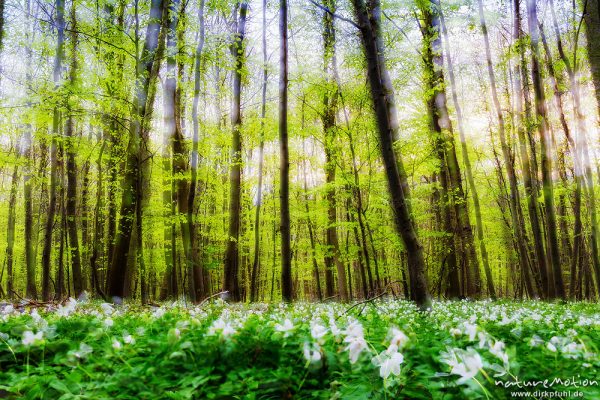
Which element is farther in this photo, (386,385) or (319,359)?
(319,359)

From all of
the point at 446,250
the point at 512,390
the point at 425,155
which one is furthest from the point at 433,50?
the point at 512,390

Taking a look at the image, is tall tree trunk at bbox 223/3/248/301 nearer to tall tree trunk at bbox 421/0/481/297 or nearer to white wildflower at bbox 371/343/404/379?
tall tree trunk at bbox 421/0/481/297

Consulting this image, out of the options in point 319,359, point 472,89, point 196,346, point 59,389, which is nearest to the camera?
point 59,389

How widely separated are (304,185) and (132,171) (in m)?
13.1

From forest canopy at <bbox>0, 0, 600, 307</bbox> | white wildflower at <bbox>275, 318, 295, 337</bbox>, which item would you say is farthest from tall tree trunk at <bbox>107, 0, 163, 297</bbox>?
white wildflower at <bbox>275, 318, 295, 337</bbox>

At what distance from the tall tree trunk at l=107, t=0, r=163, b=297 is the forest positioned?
0.06 m

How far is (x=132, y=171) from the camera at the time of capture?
33.0ft

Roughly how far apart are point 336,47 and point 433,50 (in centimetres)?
427

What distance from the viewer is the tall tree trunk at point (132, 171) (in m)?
9.67

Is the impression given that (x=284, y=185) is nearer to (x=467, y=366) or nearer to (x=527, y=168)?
(x=467, y=366)

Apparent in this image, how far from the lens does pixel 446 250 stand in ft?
42.4

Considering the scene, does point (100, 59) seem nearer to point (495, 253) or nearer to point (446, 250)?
point (446, 250)

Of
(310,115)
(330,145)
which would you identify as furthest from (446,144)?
(310,115)

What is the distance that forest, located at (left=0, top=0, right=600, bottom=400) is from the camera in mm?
1809
